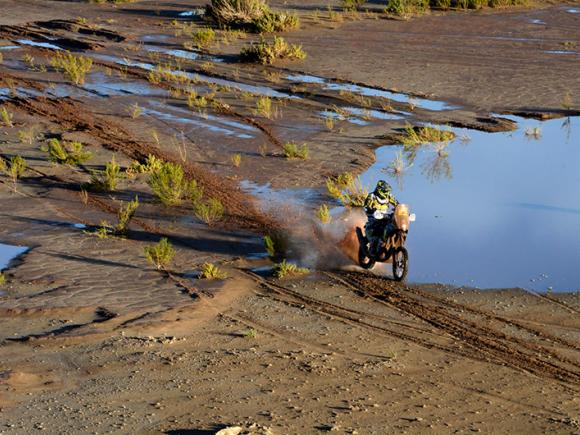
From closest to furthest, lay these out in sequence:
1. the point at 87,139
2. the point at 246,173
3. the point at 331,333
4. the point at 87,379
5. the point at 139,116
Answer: the point at 87,379, the point at 331,333, the point at 246,173, the point at 87,139, the point at 139,116

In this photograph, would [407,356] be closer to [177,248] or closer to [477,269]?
[477,269]

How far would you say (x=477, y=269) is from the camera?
14094 millimetres

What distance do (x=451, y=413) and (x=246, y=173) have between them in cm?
1020

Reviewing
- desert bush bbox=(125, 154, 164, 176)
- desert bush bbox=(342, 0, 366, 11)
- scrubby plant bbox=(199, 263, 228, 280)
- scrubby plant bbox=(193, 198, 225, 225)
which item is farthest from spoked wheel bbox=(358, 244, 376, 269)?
desert bush bbox=(342, 0, 366, 11)

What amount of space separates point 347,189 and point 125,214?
3.92 metres

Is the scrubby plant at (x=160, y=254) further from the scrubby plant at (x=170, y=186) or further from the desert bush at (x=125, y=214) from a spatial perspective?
the scrubby plant at (x=170, y=186)

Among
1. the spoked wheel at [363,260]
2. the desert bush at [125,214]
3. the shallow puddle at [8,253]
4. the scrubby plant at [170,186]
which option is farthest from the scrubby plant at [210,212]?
the spoked wheel at [363,260]

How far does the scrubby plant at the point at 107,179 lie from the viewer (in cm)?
1766

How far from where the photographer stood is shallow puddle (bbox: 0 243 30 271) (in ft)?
46.3

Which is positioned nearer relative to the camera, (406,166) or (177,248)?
(177,248)

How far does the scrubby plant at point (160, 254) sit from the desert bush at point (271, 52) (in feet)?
50.7

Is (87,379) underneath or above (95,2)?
underneath

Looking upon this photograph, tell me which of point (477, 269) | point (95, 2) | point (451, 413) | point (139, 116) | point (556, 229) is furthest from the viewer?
point (95, 2)

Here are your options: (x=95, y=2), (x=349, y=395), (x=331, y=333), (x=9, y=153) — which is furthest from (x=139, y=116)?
(x=95, y=2)
